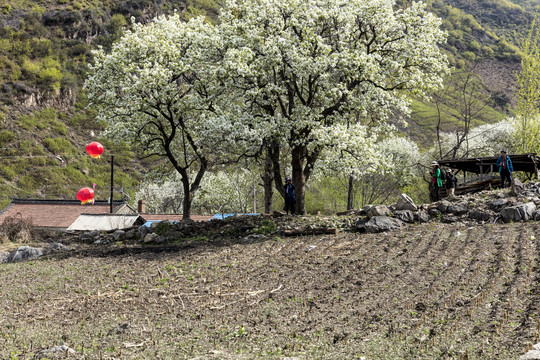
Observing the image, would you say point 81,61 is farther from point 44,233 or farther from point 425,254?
point 425,254

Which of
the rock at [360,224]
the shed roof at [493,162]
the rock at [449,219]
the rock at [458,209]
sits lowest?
the rock at [360,224]

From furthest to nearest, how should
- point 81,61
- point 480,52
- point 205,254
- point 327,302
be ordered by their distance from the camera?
point 480,52, point 81,61, point 205,254, point 327,302

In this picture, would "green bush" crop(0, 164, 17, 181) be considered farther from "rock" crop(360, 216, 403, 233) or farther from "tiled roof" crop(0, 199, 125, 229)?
"rock" crop(360, 216, 403, 233)

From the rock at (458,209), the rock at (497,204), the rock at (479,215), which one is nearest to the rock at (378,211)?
the rock at (458,209)

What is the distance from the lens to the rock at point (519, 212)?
47.0 ft

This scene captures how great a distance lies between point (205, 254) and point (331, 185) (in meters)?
25.3

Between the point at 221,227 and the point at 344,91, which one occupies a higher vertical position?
the point at 344,91

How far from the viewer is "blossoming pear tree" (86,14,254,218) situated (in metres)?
18.4

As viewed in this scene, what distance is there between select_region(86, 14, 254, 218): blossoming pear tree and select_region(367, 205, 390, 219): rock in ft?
18.3

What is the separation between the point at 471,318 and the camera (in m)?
6.95

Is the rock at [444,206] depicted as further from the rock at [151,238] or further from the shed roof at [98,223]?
the shed roof at [98,223]

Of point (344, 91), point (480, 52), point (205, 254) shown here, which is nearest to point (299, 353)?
point (205, 254)

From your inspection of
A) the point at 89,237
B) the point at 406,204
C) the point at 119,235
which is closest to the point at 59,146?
the point at 89,237

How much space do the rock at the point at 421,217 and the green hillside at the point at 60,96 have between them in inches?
1383
